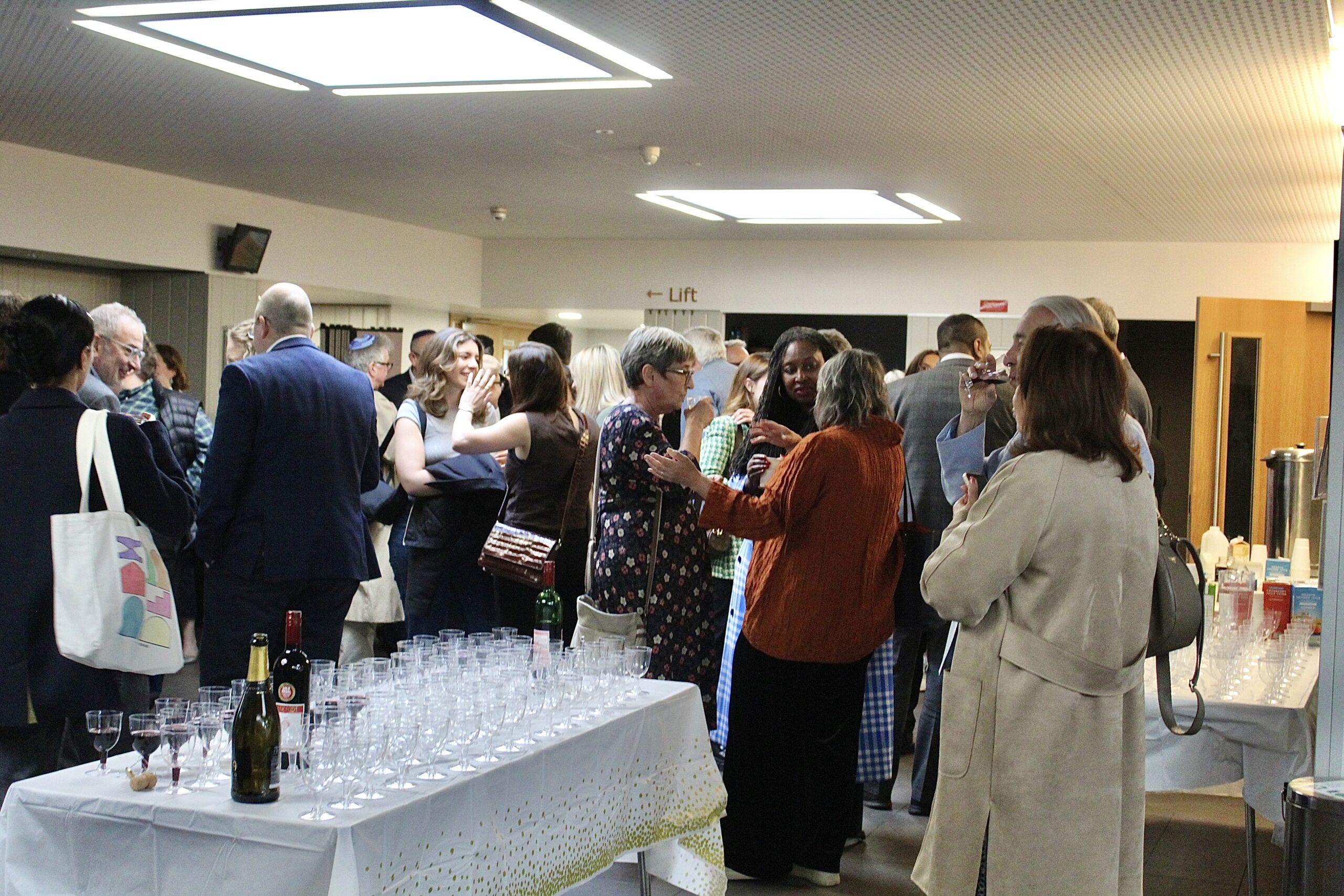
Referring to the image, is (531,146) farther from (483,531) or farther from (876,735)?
(876,735)

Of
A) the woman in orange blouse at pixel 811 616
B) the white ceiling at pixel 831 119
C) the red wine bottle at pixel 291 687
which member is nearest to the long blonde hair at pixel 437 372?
the white ceiling at pixel 831 119

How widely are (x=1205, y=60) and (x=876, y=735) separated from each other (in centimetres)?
294

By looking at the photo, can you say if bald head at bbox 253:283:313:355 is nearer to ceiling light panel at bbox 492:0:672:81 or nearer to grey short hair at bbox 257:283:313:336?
grey short hair at bbox 257:283:313:336

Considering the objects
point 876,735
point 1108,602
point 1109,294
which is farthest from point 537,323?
point 1108,602

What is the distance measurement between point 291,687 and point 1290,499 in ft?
16.1

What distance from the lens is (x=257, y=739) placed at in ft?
7.30

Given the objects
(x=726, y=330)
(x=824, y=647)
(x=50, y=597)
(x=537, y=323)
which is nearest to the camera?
(x=50, y=597)

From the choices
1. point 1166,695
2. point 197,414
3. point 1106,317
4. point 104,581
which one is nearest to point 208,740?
point 104,581

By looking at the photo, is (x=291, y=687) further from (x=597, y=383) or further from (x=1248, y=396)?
(x=1248, y=396)

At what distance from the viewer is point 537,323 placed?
13234 mm

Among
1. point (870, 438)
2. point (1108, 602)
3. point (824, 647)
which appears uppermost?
point (870, 438)

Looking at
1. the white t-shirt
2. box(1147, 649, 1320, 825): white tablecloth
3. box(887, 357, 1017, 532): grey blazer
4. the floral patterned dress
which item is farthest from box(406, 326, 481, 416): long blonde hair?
box(1147, 649, 1320, 825): white tablecloth

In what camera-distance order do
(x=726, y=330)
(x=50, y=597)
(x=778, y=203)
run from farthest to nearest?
(x=726, y=330)
(x=778, y=203)
(x=50, y=597)

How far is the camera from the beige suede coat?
2.73m
